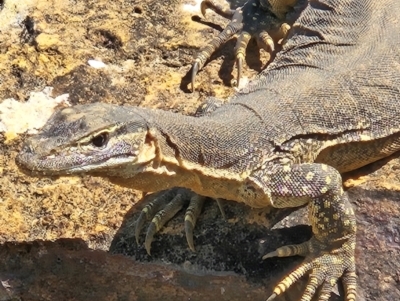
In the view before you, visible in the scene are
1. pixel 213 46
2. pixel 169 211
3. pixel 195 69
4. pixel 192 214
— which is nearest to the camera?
pixel 192 214

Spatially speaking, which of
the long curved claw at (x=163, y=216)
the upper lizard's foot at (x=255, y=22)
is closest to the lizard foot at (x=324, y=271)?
the long curved claw at (x=163, y=216)

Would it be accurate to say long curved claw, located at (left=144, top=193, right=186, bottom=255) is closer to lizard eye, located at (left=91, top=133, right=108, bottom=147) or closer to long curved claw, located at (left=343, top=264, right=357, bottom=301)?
→ lizard eye, located at (left=91, top=133, right=108, bottom=147)

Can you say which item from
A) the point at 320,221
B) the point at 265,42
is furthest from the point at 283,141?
the point at 265,42

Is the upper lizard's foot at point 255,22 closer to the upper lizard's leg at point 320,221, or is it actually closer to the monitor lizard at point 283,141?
the monitor lizard at point 283,141

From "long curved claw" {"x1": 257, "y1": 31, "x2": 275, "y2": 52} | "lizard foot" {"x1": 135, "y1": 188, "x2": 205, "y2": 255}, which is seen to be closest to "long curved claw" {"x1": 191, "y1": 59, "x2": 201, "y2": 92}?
"long curved claw" {"x1": 257, "y1": 31, "x2": 275, "y2": 52}

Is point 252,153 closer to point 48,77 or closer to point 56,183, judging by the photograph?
point 56,183

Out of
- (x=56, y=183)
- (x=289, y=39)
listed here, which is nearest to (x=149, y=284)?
(x=56, y=183)

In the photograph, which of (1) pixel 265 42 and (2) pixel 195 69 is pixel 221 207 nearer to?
(2) pixel 195 69
